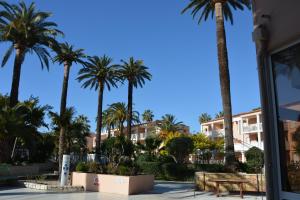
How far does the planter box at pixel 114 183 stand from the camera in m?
18.6

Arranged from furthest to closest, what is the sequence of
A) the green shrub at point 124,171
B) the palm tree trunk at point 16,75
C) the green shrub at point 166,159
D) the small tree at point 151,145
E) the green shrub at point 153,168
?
the small tree at point 151,145
the green shrub at point 166,159
the green shrub at point 153,168
the palm tree trunk at point 16,75
the green shrub at point 124,171

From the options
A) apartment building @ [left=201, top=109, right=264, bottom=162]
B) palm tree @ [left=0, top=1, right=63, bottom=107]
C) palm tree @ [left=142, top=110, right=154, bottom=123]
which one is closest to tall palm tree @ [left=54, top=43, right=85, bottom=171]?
palm tree @ [left=0, top=1, right=63, bottom=107]

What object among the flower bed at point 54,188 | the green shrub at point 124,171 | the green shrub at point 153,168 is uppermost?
the green shrub at point 153,168

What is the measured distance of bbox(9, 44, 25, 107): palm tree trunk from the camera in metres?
32.2

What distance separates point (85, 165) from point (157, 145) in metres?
17.9

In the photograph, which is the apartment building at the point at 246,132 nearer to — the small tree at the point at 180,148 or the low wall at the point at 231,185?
the small tree at the point at 180,148

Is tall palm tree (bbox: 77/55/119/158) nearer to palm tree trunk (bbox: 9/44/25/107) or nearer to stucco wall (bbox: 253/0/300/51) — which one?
palm tree trunk (bbox: 9/44/25/107)

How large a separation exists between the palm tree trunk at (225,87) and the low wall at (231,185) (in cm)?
176

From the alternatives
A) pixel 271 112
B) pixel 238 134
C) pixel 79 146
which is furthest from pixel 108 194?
pixel 238 134

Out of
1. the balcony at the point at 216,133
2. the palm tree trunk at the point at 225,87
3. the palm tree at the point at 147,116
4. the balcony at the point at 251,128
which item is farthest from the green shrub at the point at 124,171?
the palm tree at the point at 147,116

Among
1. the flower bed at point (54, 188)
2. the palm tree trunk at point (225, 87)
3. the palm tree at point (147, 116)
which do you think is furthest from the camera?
the palm tree at point (147, 116)

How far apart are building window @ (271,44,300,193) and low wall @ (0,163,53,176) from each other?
26.8 m

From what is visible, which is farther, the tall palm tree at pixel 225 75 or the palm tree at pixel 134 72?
the palm tree at pixel 134 72

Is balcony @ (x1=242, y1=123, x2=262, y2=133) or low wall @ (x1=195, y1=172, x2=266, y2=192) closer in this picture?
low wall @ (x1=195, y1=172, x2=266, y2=192)
